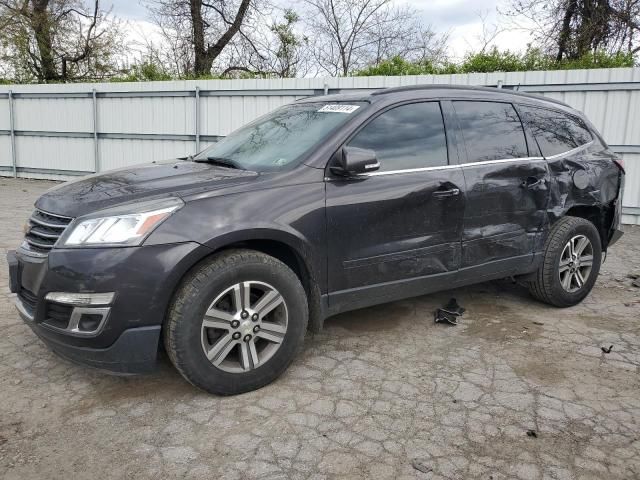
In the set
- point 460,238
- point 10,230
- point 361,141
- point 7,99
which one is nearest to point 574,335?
point 460,238

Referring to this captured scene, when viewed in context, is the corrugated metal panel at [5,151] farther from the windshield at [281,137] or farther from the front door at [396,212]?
the front door at [396,212]

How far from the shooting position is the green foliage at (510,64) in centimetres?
926

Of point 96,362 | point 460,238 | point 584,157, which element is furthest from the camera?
point 584,157

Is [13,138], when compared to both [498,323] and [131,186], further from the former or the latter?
[498,323]

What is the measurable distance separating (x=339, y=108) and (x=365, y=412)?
2011 millimetres

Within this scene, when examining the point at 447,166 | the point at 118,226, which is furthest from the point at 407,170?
the point at 118,226

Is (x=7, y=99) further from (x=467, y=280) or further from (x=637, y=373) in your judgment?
(x=637, y=373)

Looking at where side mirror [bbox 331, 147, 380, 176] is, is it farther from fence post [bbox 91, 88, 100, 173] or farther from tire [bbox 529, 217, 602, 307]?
fence post [bbox 91, 88, 100, 173]

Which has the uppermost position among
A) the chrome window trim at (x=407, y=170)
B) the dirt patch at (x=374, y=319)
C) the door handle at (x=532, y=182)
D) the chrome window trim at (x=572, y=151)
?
the chrome window trim at (x=572, y=151)

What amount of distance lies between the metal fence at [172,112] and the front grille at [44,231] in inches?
249

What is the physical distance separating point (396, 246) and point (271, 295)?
0.96 meters

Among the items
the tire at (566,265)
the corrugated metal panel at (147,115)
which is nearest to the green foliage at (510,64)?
the corrugated metal panel at (147,115)

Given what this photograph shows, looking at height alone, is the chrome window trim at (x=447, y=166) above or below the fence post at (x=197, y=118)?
below

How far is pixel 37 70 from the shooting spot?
2092 centimetres
